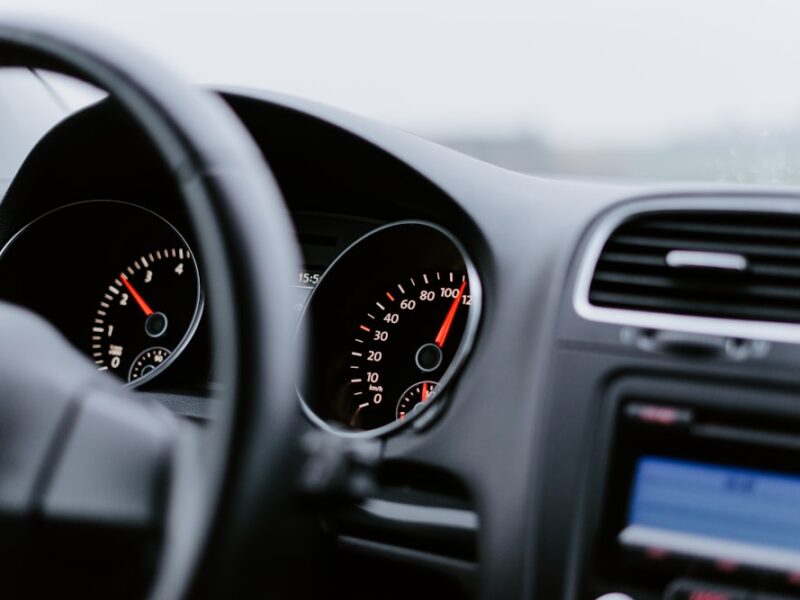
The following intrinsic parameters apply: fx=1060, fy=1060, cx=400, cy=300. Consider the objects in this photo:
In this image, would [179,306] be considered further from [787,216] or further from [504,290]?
[787,216]

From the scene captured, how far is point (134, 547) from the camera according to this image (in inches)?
37.9

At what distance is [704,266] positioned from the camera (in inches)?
52.4

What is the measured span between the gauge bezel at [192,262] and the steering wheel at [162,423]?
2.74 feet

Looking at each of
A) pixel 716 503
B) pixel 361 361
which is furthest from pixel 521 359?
pixel 361 361

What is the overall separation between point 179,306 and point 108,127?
Result: 0.37 metres

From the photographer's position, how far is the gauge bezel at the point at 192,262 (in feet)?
6.41

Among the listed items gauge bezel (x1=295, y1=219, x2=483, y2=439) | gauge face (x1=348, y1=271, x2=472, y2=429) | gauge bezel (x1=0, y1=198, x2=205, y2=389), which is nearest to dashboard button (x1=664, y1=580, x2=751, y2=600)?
gauge bezel (x1=295, y1=219, x2=483, y2=439)

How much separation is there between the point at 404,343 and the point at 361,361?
0.27ft

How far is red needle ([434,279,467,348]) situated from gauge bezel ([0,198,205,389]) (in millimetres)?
501

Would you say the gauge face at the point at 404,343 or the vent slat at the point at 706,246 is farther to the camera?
the gauge face at the point at 404,343

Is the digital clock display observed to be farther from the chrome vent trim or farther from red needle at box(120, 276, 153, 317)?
the chrome vent trim

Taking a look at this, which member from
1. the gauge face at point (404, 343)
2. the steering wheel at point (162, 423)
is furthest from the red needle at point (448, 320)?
the steering wheel at point (162, 423)

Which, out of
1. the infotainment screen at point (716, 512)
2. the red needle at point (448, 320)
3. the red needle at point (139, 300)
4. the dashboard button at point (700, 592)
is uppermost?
the red needle at point (448, 320)

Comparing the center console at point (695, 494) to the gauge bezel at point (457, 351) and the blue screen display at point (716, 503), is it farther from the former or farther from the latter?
the gauge bezel at point (457, 351)
